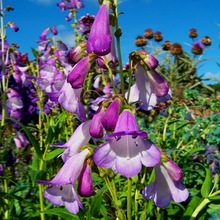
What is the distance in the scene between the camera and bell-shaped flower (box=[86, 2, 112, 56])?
1.31m

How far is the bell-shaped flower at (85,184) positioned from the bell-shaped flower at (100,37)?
368 mm

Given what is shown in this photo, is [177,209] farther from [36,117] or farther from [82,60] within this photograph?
[36,117]

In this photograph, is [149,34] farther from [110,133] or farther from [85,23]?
[110,133]

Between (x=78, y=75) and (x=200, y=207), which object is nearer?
(x=78, y=75)

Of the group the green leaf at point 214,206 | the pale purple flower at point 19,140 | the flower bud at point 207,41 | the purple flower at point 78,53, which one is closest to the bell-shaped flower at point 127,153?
the purple flower at point 78,53

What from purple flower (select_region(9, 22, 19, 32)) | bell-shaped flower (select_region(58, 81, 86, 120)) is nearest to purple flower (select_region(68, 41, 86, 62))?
bell-shaped flower (select_region(58, 81, 86, 120))

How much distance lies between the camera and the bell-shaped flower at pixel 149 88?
4.83 feet

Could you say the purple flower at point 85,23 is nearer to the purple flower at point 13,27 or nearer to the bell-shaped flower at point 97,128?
the purple flower at point 13,27

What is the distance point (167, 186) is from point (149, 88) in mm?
321

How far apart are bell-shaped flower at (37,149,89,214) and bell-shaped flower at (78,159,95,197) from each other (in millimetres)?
23

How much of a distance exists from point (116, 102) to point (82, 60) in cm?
20

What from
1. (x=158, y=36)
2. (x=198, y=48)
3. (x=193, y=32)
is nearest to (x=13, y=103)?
(x=198, y=48)

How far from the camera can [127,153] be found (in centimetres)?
137

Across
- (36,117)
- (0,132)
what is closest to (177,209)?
(0,132)
